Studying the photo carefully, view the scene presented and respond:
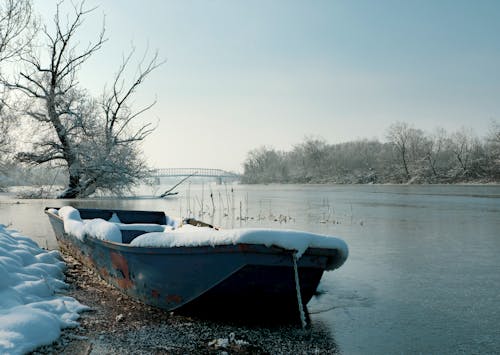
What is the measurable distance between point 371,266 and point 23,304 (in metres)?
5.58

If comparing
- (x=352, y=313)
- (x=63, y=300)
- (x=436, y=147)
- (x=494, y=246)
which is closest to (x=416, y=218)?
(x=494, y=246)

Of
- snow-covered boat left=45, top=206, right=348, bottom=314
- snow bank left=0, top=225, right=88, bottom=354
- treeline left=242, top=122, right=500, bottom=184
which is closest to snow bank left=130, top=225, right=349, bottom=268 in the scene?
snow-covered boat left=45, top=206, right=348, bottom=314

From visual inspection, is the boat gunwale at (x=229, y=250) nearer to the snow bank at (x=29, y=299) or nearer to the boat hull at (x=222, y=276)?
the boat hull at (x=222, y=276)

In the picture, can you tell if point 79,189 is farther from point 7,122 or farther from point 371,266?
point 371,266

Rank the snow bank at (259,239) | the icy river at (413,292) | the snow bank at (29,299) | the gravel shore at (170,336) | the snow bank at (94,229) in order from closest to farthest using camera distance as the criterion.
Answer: the snow bank at (29,299) → the gravel shore at (170,336) → the snow bank at (259,239) → the icy river at (413,292) → the snow bank at (94,229)

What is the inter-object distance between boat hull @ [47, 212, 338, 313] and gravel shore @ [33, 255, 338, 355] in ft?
0.69

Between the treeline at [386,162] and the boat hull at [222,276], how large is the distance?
6083 centimetres

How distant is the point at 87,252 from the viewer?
6680 mm

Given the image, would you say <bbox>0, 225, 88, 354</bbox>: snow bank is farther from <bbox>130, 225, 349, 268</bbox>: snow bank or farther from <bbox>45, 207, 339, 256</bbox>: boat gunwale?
<bbox>130, 225, 349, 268</bbox>: snow bank

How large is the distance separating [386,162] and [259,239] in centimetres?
7891

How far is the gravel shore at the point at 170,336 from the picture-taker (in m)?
3.93

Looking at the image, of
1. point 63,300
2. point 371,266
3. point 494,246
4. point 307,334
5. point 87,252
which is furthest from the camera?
point 494,246

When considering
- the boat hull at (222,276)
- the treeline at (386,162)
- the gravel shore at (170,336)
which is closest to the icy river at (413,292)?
the gravel shore at (170,336)

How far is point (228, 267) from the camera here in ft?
14.6
